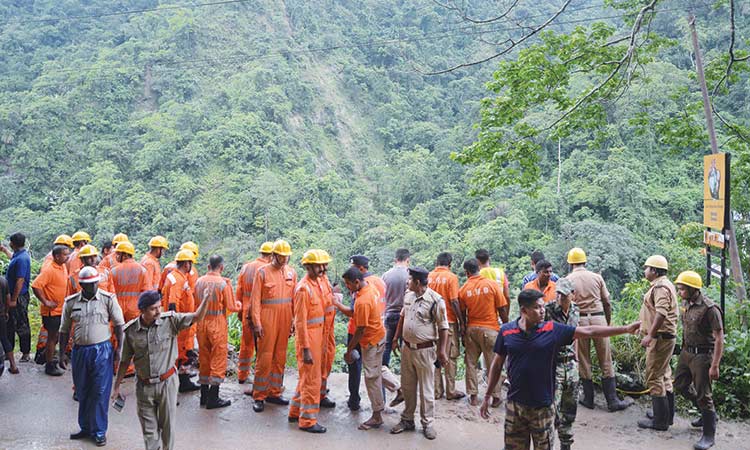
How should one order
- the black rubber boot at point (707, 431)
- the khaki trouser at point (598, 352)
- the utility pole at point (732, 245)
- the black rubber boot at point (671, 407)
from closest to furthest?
the black rubber boot at point (707, 431) → the black rubber boot at point (671, 407) → the khaki trouser at point (598, 352) → the utility pole at point (732, 245)

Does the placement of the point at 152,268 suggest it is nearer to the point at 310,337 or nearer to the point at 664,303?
the point at 310,337

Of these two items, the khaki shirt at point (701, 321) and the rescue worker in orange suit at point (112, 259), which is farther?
the rescue worker in orange suit at point (112, 259)

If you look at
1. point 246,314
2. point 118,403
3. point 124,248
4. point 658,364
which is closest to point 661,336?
point 658,364

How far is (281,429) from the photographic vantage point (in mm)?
5434

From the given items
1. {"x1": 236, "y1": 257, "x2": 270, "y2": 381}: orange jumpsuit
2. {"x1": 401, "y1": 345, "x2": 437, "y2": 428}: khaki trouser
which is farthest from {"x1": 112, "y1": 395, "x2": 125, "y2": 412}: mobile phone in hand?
{"x1": 401, "y1": 345, "x2": 437, "y2": 428}: khaki trouser

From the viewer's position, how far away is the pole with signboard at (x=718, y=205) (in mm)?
6297

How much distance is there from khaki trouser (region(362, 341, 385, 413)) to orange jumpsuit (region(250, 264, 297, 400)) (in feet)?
3.31

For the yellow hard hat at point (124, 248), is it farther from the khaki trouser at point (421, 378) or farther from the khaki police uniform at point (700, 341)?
the khaki police uniform at point (700, 341)

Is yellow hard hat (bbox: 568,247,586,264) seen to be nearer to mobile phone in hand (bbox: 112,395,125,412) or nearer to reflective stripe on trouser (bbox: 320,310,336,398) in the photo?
reflective stripe on trouser (bbox: 320,310,336,398)

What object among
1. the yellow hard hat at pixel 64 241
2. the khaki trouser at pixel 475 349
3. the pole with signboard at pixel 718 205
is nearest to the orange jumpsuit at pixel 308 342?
the khaki trouser at pixel 475 349

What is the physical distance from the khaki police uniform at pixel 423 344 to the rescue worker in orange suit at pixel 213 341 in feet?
6.68

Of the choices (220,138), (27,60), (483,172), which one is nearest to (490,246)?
(483,172)

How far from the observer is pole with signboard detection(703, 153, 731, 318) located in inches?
248

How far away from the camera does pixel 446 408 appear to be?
20.2ft
